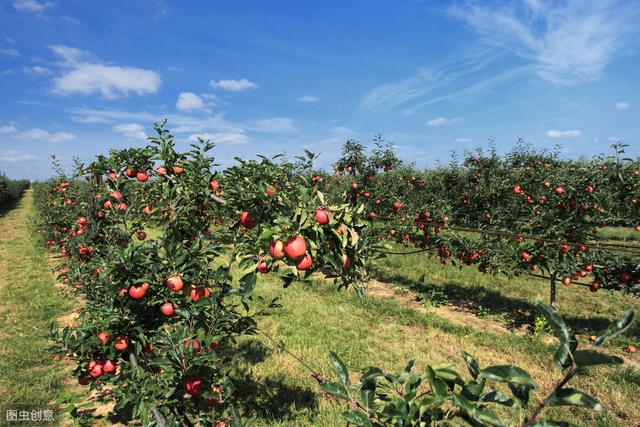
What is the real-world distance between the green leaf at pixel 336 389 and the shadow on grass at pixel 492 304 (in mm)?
5940

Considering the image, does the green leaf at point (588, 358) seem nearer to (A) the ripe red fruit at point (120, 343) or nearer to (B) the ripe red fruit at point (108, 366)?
(A) the ripe red fruit at point (120, 343)

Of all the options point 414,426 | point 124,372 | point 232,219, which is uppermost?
point 232,219

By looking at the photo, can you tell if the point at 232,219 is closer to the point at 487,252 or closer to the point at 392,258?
the point at 487,252

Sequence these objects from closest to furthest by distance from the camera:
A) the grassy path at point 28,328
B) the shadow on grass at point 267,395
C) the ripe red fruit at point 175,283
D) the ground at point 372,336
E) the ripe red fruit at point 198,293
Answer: the ripe red fruit at point 175,283
the ripe red fruit at point 198,293
the shadow on grass at point 267,395
the ground at point 372,336
the grassy path at point 28,328

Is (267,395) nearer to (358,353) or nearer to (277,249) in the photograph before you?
(358,353)

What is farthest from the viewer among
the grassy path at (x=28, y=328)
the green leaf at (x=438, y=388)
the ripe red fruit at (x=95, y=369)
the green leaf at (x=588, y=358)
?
the grassy path at (x=28, y=328)

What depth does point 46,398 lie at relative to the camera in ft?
13.5

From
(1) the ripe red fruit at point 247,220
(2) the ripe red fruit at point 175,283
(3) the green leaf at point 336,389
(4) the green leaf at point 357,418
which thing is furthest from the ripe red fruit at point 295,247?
(2) the ripe red fruit at point 175,283

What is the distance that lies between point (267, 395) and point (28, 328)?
4.73 m

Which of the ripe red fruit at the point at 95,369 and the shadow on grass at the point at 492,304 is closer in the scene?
the ripe red fruit at the point at 95,369

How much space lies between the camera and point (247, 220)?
2.13 metres

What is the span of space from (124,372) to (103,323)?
1.33 ft

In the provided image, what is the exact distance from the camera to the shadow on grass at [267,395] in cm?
367

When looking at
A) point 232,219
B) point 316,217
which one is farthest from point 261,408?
point 316,217
